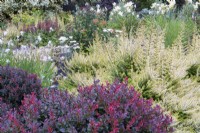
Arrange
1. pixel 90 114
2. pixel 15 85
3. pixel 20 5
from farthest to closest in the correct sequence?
1. pixel 20 5
2. pixel 15 85
3. pixel 90 114

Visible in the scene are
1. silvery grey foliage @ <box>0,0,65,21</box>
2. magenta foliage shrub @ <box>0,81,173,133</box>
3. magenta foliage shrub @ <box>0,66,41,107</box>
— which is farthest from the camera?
silvery grey foliage @ <box>0,0,65,21</box>

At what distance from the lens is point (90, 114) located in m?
2.84

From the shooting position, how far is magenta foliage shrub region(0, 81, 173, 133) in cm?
277

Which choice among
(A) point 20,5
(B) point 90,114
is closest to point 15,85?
(B) point 90,114

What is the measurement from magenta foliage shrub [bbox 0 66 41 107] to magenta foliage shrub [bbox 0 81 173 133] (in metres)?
1.26

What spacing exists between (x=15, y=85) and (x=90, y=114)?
6.57 feet

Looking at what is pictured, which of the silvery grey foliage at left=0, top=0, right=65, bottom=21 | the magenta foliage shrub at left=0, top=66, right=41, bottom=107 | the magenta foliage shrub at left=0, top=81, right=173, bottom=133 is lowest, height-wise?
the silvery grey foliage at left=0, top=0, right=65, bottom=21

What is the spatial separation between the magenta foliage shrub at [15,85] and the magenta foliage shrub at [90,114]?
4.14 feet

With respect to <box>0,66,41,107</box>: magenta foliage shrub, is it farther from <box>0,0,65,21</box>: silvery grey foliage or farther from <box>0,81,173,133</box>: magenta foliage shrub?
<box>0,0,65,21</box>: silvery grey foliage

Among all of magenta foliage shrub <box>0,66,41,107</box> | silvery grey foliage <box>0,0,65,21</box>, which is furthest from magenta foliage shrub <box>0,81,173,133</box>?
silvery grey foliage <box>0,0,65,21</box>

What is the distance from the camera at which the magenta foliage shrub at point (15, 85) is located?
14.7 ft

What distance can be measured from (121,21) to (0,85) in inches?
268

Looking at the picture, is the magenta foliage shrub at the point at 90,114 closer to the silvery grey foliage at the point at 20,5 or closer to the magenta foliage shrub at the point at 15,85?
the magenta foliage shrub at the point at 15,85

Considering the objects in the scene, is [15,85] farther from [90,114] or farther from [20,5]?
[20,5]
